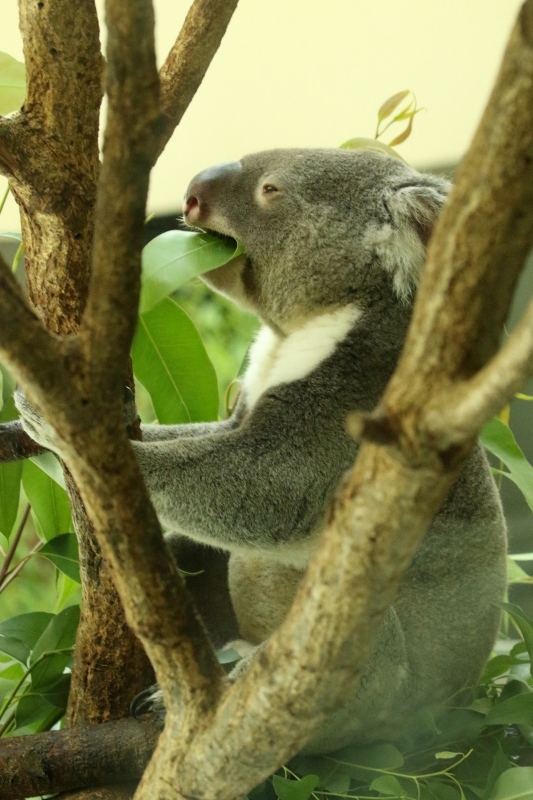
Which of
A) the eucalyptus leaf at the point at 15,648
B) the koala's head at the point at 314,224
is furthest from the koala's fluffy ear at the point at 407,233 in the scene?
the eucalyptus leaf at the point at 15,648

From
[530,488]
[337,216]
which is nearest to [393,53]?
[337,216]

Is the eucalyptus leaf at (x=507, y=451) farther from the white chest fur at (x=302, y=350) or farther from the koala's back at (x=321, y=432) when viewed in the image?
the white chest fur at (x=302, y=350)

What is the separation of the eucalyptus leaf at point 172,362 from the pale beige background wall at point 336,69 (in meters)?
1.18

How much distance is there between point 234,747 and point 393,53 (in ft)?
7.73

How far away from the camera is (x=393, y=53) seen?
8.67ft

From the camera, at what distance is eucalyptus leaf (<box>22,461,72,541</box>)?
1.91 metres

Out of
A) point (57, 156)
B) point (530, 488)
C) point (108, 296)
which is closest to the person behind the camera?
point (108, 296)

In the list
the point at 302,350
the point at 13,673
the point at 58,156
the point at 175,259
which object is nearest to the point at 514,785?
the point at 302,350

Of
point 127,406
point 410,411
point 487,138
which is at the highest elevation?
point 487,138

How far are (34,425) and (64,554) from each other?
0.41 m

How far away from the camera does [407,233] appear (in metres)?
1.76

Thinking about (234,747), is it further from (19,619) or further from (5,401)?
(5,401)

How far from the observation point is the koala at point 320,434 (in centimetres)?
151

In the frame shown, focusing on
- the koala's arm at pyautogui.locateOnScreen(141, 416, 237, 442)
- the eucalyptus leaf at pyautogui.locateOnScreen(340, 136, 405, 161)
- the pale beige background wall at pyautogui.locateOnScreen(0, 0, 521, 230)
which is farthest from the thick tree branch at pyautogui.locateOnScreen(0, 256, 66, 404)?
the pale beige background wall at pyautogui.locateOnScreen(0, 0, 521, 230)
